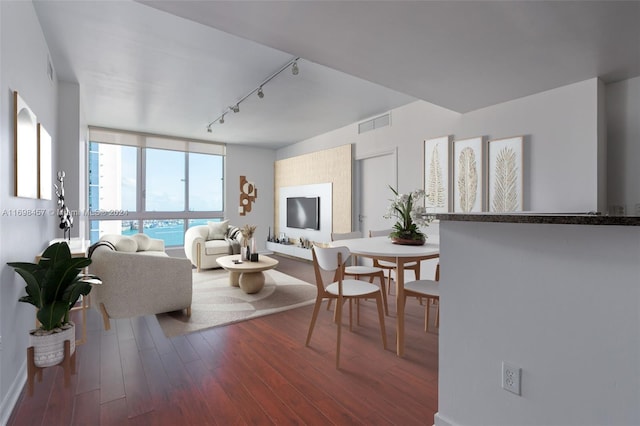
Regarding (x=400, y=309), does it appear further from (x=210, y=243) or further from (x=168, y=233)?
(x=168, y=233)

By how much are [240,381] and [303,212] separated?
4.83m

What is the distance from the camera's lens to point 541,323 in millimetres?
1205

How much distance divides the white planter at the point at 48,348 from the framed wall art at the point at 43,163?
1187 mm

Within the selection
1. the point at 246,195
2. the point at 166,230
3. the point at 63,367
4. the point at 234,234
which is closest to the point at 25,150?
the point at 63,367

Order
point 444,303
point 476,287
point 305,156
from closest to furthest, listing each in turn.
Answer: point 476,287 < point 444,303 < point 305,156

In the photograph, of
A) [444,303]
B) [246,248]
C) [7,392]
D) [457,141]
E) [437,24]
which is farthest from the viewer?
[246,248]

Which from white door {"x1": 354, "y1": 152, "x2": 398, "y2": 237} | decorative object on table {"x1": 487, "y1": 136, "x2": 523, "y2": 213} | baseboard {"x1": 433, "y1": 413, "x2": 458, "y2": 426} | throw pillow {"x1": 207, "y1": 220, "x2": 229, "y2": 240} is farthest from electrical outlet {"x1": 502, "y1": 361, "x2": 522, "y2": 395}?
throw pillow {"x1": 207, "y1": 220, "x2": 229, "y2": 240}

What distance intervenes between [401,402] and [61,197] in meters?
3.51

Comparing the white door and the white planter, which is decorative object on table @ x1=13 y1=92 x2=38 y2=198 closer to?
the white planter

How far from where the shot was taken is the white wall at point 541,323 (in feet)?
3.38

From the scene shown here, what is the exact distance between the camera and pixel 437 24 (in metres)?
1.98

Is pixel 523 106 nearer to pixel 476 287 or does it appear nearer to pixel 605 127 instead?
pixel 605 127

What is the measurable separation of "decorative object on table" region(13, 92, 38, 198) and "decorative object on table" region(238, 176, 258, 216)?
5.00 meters

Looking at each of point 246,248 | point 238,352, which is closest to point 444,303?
point 238,352
